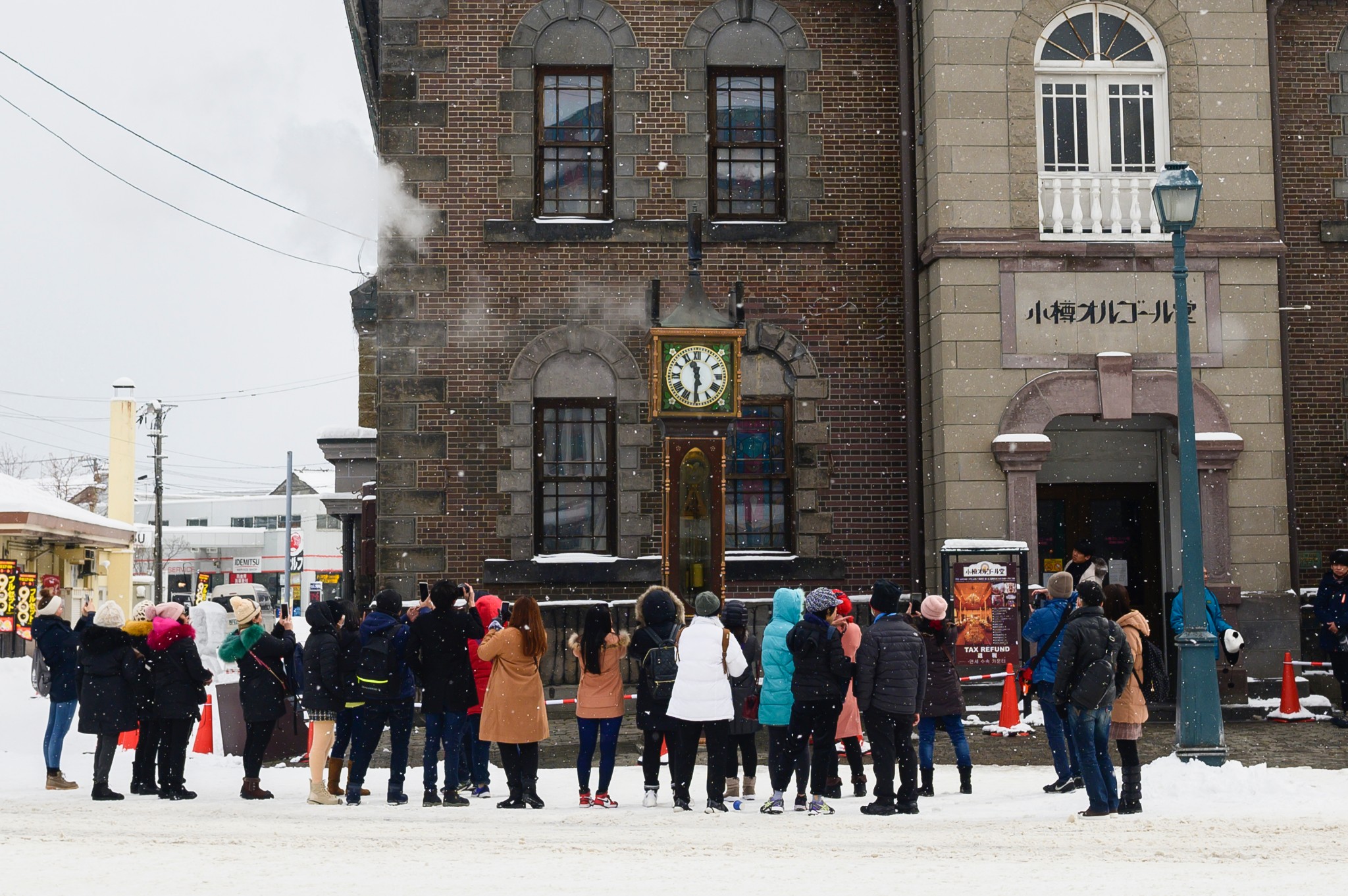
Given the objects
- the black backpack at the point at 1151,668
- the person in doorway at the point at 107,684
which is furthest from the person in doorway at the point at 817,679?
the person in doorway at the point at 107,684

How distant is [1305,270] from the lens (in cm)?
1798

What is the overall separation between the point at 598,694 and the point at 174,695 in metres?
3.50

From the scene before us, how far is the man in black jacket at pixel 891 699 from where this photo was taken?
393 inches

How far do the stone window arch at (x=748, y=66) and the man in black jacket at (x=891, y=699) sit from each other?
8.82m

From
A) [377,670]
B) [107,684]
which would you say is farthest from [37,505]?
[377,670]

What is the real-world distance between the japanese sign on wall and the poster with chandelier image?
2858mm

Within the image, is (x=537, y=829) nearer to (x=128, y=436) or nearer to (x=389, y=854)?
(x=389, y=854)

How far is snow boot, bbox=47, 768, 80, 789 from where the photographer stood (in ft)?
40.4

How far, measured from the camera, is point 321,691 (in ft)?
35.7

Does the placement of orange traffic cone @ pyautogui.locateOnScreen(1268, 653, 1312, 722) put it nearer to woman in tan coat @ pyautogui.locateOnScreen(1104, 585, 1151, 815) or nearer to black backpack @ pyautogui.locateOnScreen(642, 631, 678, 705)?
woman in tan coat @ pyautogui.locateOnScreen(1104, 585, 1151, 815)

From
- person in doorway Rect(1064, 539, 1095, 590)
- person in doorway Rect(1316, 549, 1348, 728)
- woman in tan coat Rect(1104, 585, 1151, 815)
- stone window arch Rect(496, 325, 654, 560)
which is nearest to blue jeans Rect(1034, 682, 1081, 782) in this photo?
woman in tan coat Rect(1104, 585, 1151, 815)

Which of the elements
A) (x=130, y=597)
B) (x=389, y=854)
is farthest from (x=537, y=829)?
(x=130, y=597)

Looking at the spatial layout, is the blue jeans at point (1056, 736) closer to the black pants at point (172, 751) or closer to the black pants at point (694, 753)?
the black pants at point (694, 753)

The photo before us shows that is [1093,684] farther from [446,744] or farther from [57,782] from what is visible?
[57,782]
